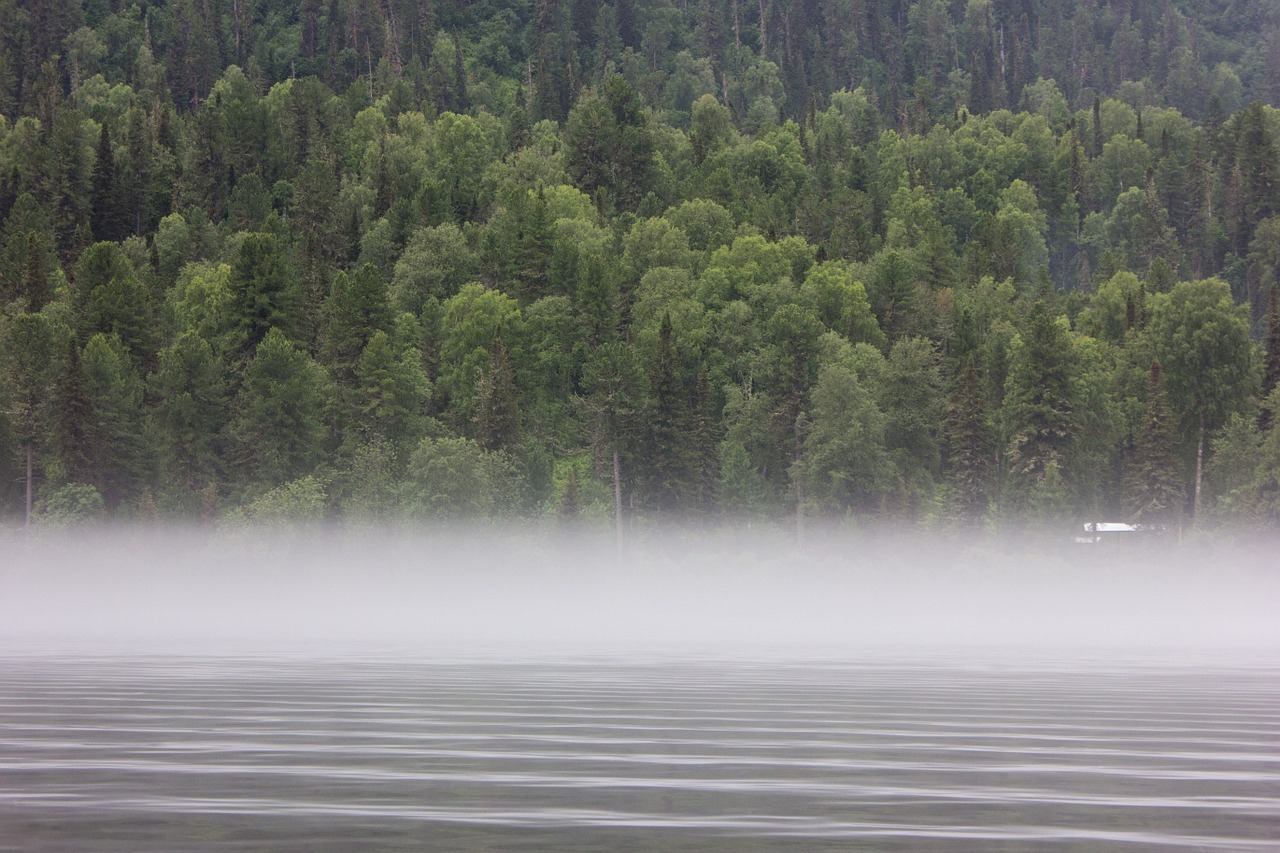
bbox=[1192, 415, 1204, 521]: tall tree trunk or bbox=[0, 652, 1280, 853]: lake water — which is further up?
bbox=[1192, 415, 1204, 521]: tall tree trunk

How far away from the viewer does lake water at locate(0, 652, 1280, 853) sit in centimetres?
948

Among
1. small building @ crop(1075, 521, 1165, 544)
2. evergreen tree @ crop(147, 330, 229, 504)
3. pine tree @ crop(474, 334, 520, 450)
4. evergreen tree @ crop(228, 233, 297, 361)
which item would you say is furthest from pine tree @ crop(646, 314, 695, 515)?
evergreen tree @ crop(147, 330, 229, 504)

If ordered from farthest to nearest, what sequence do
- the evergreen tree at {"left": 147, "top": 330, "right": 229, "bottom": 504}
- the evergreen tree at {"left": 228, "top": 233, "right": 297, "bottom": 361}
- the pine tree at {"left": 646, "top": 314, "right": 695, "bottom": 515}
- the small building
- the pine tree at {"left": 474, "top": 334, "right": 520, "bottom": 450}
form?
the evergreen tree at {"left": 228, "top": 233, "right": 297, "bottom": 361}
the pine tree at {"left": 474, "top": 334, "right": 520, "bottom": 450}
the pine tree at {"left": 646, "top": 314, "right": 695, "bottom": 515}
the evergreen tree at {"left": 147, "top": 330, "right": 229, "bottom": 504}
the small building

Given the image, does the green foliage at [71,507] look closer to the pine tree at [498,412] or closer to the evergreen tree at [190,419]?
the evergreen tree at [190,419]

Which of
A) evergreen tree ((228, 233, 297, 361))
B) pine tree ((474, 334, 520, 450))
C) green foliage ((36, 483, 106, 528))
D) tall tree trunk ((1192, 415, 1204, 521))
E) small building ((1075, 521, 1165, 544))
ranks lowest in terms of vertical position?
small building ((1075, 521, 1165, 544))

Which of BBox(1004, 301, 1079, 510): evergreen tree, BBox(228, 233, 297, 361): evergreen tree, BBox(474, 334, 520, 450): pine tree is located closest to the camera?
BBox(1004, 301, 1079, 510): evergreen tree

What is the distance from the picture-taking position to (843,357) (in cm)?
15100

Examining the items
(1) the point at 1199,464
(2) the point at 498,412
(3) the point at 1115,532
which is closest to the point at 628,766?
(3) the point at 1115,532

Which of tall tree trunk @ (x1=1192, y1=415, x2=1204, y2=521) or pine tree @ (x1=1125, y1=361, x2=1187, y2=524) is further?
tall tree trunk @ (x1=1192, y1=415, x2=1204, y2=521)

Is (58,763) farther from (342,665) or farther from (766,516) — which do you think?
(766,516)

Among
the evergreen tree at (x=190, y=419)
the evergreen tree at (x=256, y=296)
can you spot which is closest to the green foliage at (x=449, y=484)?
the evergreen tree at (x=190, y=419)

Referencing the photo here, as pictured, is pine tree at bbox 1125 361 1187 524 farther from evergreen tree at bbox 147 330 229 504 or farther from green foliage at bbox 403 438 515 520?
evergreen tree at bbox 147 330 229 504

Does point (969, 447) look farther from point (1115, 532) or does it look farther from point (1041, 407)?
point (1115, 532)

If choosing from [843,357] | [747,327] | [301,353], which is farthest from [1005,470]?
[301,353]
